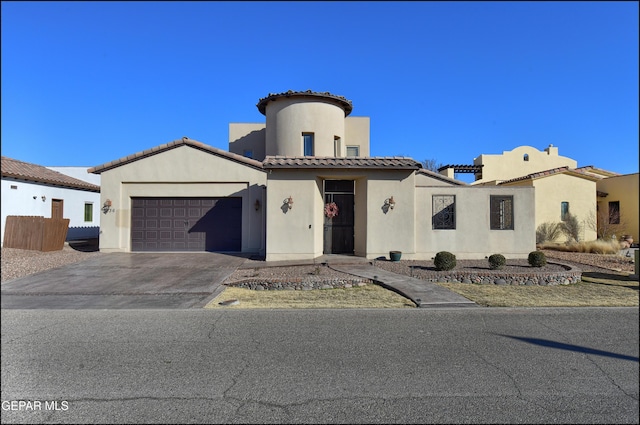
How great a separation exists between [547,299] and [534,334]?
303 centimetres

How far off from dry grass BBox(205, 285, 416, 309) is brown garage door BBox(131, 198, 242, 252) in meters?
6.42

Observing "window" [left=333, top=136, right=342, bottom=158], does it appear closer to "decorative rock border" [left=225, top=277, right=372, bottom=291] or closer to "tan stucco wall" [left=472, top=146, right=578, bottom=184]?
"decorative rock border" [left=225, top=277, right=372, bottom=291]

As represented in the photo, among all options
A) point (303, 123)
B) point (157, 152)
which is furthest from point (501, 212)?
point (157, 152)

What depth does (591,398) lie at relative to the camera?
292cm

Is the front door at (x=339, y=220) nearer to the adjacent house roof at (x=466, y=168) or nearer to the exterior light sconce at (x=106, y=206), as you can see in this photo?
the exterior light sconce at (x=106, y=206)

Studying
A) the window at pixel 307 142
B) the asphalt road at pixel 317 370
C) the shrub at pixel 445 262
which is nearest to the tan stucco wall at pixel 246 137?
the window at pixel 307 142

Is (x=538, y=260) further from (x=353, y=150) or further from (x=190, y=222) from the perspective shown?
(x=190, y=222)

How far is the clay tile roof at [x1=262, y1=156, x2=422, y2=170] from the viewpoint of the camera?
11.9m

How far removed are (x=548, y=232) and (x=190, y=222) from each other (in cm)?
1688

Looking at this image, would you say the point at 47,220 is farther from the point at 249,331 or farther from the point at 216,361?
the point at 249,331

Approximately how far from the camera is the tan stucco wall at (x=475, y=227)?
494 inches

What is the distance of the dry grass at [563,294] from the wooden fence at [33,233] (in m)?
6.52

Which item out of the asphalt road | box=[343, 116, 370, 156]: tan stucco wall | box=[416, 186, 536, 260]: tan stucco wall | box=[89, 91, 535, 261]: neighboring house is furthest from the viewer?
box=[343, 116, 370, 156]: tan stucco wall

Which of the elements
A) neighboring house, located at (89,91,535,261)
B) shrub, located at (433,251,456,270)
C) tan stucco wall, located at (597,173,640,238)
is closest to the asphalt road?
shrub, located at (433,251,456,270)
